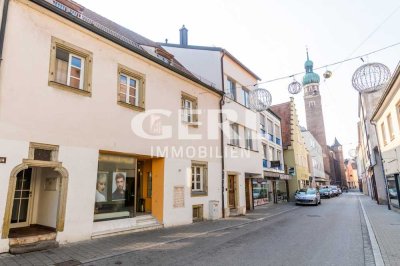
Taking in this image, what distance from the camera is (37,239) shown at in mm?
7449

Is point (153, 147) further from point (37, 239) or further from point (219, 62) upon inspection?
point (219, 62)

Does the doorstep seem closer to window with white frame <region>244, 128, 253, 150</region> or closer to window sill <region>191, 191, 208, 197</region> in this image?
window sill <region>191, 191, 208, 197</region>

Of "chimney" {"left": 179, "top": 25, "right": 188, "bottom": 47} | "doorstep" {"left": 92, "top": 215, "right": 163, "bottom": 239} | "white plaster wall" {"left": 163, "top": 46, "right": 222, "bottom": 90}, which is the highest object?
"chimney" {"left": 179, "top": 25, "right": 188, "bottom": 47}

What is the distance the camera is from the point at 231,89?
18.4 metres

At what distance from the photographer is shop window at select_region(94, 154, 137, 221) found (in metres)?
9.65

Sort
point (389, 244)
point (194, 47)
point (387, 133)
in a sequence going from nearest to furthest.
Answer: point (389, 244) < point (387, 133) < point (194, 47)

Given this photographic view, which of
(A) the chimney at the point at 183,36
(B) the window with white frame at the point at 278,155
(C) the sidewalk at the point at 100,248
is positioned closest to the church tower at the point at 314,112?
(B) the window with white frame at the point at 278,155

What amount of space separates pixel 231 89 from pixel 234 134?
10.1 ft

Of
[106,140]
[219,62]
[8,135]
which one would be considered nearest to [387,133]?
[219,62]

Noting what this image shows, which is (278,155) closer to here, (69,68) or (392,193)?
(392,193)

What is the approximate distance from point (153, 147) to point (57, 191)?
4173 mm

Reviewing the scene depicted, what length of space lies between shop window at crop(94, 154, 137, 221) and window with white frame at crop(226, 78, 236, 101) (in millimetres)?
8982

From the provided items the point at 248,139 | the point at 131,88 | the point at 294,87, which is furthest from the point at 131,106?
the point at 248,139

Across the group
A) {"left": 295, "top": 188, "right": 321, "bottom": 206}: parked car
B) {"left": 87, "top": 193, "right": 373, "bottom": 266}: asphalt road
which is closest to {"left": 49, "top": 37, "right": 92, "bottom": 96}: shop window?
{"left": 87, "top": 193, "right": 373, "bottom": 266}: asphalt road
